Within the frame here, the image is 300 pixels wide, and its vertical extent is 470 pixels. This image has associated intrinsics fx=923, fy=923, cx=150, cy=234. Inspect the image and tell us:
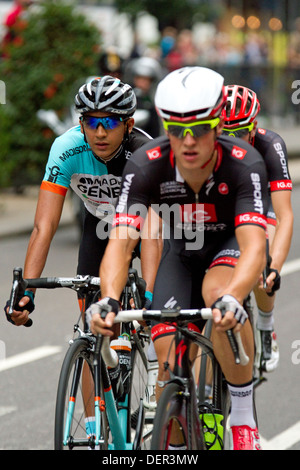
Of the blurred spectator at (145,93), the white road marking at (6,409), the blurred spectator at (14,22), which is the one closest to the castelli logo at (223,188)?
the white road marking at (6,409)

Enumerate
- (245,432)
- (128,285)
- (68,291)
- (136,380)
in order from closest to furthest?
(245,432), (128,285), (136,380), (68,291)

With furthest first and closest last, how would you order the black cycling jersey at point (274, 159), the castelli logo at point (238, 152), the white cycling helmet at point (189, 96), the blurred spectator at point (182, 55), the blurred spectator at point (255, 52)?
the blurred spectator at point (255, 52) < the blurred spectator at point (182, 55) < the black cycling jersey at point (274, 159) < the castelli logo at point (238, 152) < the white cycling helmet at point (189, 96)

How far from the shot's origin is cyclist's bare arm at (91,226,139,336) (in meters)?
3.74

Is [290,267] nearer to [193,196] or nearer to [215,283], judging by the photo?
[215,283]

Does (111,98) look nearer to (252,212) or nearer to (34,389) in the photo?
(252,212)

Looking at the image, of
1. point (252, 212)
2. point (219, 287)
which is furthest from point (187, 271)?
point (252, 212)

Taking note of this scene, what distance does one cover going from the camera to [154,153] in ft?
12.9

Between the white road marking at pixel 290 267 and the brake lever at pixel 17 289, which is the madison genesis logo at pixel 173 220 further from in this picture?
the white road marking at pixel 290 267

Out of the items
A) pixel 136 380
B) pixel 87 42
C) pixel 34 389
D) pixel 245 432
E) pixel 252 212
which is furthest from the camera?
pixel 87 42

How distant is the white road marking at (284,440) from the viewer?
17.6ft

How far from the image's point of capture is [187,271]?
4309 mm

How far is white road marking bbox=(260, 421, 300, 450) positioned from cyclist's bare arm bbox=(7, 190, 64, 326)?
5.98 feet

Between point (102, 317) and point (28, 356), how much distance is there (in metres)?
3.81
